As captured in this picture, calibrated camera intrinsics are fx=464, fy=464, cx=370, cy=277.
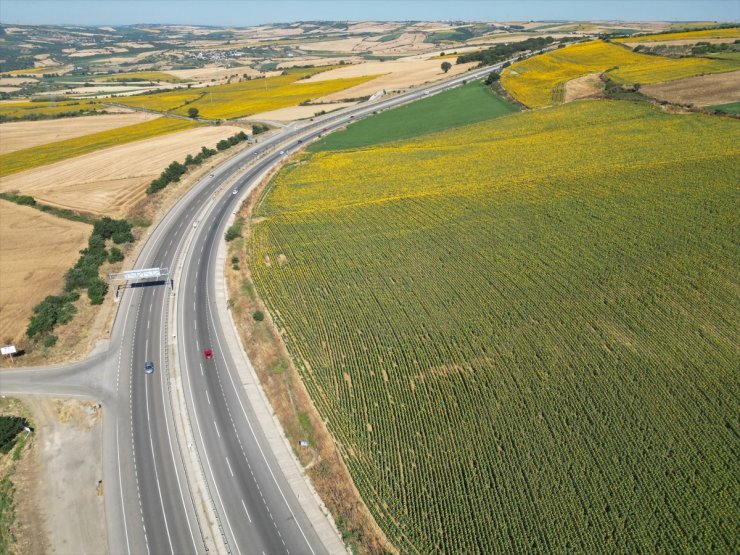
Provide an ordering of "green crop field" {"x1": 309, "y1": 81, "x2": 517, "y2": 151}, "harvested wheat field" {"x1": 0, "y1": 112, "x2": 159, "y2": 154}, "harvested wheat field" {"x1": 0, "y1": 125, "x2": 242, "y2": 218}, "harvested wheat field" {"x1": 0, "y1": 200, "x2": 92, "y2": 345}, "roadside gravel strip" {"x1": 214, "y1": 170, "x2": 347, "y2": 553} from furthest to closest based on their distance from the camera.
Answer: "harvested wheat field" {"x1": 0, "y1": 112, "x2": 159, "y2": 154} < "green crop field" {"x1": 309, "y1": 81, "x2": 517, "y2": 151} < "harvested wheat field" {"x1": 0, "y1": 125, "x2": 242, "y2": 218} < "harvested wheat field" {"x1": 0, "y1": 200, "x2": 92, "y2": 345} < "roadside gravel strip" {"x1": 214, "y1": 170, "x2": 347, "y2": 553}

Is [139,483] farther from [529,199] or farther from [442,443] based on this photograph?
[529,199]

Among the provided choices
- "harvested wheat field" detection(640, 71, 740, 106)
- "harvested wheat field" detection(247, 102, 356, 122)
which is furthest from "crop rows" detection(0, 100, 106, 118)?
"harvested wheat field" detection(640, 71, 740, 106)

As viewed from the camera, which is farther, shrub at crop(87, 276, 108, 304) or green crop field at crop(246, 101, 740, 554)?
shrub at crop(87, 276, 108, 304)

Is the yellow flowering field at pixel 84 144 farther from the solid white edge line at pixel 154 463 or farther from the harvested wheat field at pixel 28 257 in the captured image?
the solid white edge line at pixel 154 463

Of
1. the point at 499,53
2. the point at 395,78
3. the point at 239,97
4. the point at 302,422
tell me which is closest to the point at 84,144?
the point at 239,97

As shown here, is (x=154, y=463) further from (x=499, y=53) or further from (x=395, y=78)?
(x=499, y=53)

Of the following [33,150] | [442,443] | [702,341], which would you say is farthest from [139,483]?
[33,150]

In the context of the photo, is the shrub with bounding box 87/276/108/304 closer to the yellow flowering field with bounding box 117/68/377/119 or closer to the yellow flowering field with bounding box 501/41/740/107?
the yellow flowering field with bounding box 117/68/377/119
